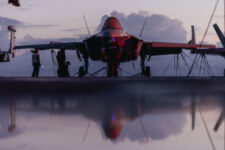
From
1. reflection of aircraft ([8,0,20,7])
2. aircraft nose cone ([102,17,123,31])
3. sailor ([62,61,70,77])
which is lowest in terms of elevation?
sailor ([62,61,70,77])

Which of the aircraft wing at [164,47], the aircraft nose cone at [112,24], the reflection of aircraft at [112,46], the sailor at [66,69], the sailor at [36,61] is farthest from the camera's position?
the sailor at [66,69]

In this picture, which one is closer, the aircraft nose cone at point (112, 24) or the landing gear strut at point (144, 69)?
the aircraft nose cone at point (112, 24)

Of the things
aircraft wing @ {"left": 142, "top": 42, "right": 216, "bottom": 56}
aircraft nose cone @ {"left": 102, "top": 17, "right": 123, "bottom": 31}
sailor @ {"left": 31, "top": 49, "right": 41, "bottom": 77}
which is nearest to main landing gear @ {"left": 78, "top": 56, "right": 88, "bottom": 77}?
sailor @ {"left": 31, "top": 49, "right": 41, "bottom": 77}

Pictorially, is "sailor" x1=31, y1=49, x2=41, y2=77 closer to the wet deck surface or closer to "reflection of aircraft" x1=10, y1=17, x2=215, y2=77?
"reflection of aircraft" x1=10, y1=17, x2=215, y2=77

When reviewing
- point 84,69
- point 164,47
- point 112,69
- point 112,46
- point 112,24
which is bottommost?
point 84,69

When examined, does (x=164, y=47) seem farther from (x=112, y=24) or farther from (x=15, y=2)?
(x=15, y=2)

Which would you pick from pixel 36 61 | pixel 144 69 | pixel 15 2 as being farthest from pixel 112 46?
pixel 36 61

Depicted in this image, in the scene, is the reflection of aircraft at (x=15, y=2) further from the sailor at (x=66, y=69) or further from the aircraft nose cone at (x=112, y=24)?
the sailor at (x=66, y=69)

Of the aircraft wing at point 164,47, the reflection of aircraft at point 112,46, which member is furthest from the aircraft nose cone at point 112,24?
the aircraft wing at point 164,47

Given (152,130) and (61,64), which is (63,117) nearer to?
(152,130)

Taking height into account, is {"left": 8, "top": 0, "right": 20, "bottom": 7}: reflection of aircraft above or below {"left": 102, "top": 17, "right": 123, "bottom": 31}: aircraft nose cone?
above

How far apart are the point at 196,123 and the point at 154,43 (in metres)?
A: 17.5

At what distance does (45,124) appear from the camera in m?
3.70

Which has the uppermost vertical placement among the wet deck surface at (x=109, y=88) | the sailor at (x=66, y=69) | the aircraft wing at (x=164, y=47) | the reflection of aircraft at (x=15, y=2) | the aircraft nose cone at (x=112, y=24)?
the reflection of aircraft at (x=15, y=2)
